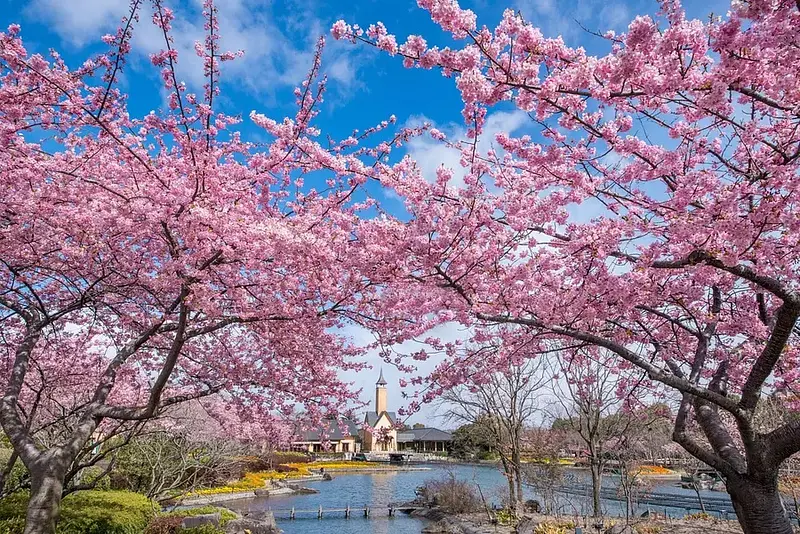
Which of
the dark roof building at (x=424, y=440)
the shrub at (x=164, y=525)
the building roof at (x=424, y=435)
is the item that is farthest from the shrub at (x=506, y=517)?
the dark roof building at (x=424, y=440)

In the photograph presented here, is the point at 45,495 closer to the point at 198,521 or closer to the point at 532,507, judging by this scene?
the point at 198,521

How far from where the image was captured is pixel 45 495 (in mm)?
5379

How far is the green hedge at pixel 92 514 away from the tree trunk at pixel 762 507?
9.44 m

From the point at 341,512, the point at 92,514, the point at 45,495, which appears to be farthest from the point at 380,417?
the point at 45,495

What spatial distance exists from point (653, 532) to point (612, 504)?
8.35 meters

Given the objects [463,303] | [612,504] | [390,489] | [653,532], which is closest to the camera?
[463,303]

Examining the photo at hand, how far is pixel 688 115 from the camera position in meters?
4.79

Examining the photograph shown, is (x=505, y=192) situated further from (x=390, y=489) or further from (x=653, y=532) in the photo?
(x=390, y=489)

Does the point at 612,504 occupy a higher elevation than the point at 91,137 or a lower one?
lower

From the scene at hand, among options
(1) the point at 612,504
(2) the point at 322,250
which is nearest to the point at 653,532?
(1) the point at 612,504

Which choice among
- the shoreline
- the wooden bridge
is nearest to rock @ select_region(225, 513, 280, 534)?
the shoreline

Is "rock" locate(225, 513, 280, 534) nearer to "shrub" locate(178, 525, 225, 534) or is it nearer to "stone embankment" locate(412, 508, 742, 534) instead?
"shrub" locate(178, 525, 225, 534)

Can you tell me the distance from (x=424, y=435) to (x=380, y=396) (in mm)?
8369

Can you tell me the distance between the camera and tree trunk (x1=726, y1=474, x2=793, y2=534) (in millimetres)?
4863
